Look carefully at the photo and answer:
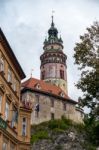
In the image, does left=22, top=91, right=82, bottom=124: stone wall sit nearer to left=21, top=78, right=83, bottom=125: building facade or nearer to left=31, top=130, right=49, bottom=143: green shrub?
left=21, top=78, right=83, bottom=125: building facade

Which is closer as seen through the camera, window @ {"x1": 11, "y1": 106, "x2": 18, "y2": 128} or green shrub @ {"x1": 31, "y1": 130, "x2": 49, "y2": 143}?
window @ {"x1": 11, "y1": 106, "x2": 18, "y2": 128}

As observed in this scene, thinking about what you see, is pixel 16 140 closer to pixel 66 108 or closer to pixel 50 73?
pixel 66 108

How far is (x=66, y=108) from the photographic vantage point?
251ft

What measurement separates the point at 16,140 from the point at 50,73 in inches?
2526

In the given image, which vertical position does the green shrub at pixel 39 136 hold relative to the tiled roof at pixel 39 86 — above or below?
below

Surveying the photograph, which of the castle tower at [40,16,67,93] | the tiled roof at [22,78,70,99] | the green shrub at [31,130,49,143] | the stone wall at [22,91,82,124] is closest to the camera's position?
the green shrub at [31,130,49,143]

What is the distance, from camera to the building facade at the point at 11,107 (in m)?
27.7

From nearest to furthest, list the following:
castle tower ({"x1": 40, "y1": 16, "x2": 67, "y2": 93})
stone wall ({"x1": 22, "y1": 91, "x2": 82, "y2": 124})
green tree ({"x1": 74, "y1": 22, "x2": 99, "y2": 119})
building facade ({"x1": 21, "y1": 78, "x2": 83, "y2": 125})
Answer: green tree ({"x1": 74, "y1": 22, "x2": 99, "y2": 119}) < stone wall ({"x1": 22, "y1": 91, "x2": 82, "y2": 124}) < building facade ({"x1": 21, "y1": 78, "x2": 83, "y2": 125}) < castle tower ({"x1": 40, "y1": 16, "x2": 67, "y2": 93})

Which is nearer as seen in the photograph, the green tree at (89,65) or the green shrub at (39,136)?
the green tree at (89,65)

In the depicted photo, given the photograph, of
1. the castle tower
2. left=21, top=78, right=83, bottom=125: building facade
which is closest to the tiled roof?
left=21, top=78, right=83, bottom=125: building facade

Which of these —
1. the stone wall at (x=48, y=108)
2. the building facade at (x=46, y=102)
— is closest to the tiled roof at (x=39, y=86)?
the building facade at (x=46, y=102)

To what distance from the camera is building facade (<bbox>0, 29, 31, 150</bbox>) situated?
2775cm

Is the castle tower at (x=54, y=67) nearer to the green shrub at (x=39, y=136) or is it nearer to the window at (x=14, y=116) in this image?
the green shrub at (x=39, y=136)

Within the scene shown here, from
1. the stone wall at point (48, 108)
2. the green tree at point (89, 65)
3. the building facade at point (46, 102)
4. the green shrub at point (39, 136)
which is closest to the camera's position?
the green tree at point (89, 65)
